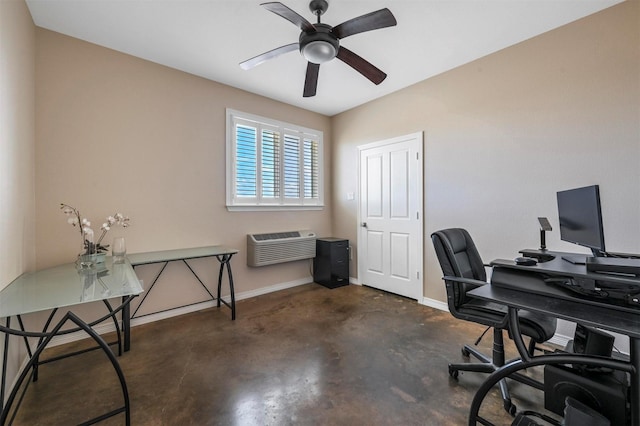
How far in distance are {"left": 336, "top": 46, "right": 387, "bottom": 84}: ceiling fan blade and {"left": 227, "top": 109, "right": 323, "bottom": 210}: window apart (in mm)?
1771

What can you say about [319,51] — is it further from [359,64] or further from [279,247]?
[279,247]

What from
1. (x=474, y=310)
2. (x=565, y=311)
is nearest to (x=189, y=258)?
(x=474, y=310)

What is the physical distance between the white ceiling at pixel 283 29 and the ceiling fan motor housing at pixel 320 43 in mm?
298

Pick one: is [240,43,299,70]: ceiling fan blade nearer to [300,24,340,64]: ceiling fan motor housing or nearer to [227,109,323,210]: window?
[300,24,340,64]: ceiling fan motor housing

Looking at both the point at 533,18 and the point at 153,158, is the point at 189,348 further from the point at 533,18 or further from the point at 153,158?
the point at 533,18

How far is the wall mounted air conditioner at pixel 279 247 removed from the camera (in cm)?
351

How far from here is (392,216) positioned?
372 cm

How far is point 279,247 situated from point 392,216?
1621 mm

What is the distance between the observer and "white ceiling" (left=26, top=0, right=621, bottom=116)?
210 cm

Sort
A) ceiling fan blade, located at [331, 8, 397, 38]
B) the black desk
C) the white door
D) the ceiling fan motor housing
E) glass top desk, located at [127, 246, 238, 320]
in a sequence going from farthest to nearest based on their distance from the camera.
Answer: the white door → glass top desk, located at [127, 246, 238, 320] → the ceiling fan motor housing → ceiling fan blade, located at [331, 8, 397, 38] → the black desk

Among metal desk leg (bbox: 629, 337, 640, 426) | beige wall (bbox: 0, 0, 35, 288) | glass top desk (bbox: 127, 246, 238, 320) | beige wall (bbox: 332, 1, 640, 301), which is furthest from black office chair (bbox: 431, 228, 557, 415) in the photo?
beige wall (bbox: 0, 0, 35, 288)

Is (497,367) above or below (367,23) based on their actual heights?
below

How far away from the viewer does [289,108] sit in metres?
4.05

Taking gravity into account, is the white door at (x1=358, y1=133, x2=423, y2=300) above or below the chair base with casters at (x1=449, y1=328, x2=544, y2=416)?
above
